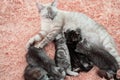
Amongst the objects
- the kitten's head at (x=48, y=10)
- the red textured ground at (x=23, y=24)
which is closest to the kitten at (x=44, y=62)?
the red textured ground at (x=23, y=24)

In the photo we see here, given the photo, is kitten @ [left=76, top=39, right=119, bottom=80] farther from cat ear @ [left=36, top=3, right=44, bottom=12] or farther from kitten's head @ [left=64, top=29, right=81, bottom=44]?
cat ear @ [left=36, top=3, right=44, bottom=12]

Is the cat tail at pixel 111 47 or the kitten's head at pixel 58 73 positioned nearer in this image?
the kitten's head at pixel 58 73

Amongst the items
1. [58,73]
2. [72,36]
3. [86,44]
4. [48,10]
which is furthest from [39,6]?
[58,73]

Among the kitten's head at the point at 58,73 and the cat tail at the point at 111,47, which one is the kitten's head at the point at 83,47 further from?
the kitten's head at the point at 58,73

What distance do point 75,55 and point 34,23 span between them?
29.4 inches

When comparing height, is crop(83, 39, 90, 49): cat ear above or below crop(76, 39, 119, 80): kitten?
above

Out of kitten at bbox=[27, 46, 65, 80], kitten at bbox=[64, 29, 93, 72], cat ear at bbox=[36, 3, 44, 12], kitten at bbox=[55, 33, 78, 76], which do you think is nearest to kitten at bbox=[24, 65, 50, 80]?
kitten at bbox=[27, 46, 65, 80]

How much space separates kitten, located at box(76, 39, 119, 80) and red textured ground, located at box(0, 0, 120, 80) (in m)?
0.13

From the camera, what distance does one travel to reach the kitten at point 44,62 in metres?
3.14

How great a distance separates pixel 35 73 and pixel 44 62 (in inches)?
6.5

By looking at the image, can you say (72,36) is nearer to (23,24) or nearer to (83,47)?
(83,47)

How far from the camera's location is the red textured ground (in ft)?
11.3

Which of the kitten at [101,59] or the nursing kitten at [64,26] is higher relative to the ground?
the nursing kitten at [64,26]

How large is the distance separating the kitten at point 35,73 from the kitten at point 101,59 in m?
0.44
